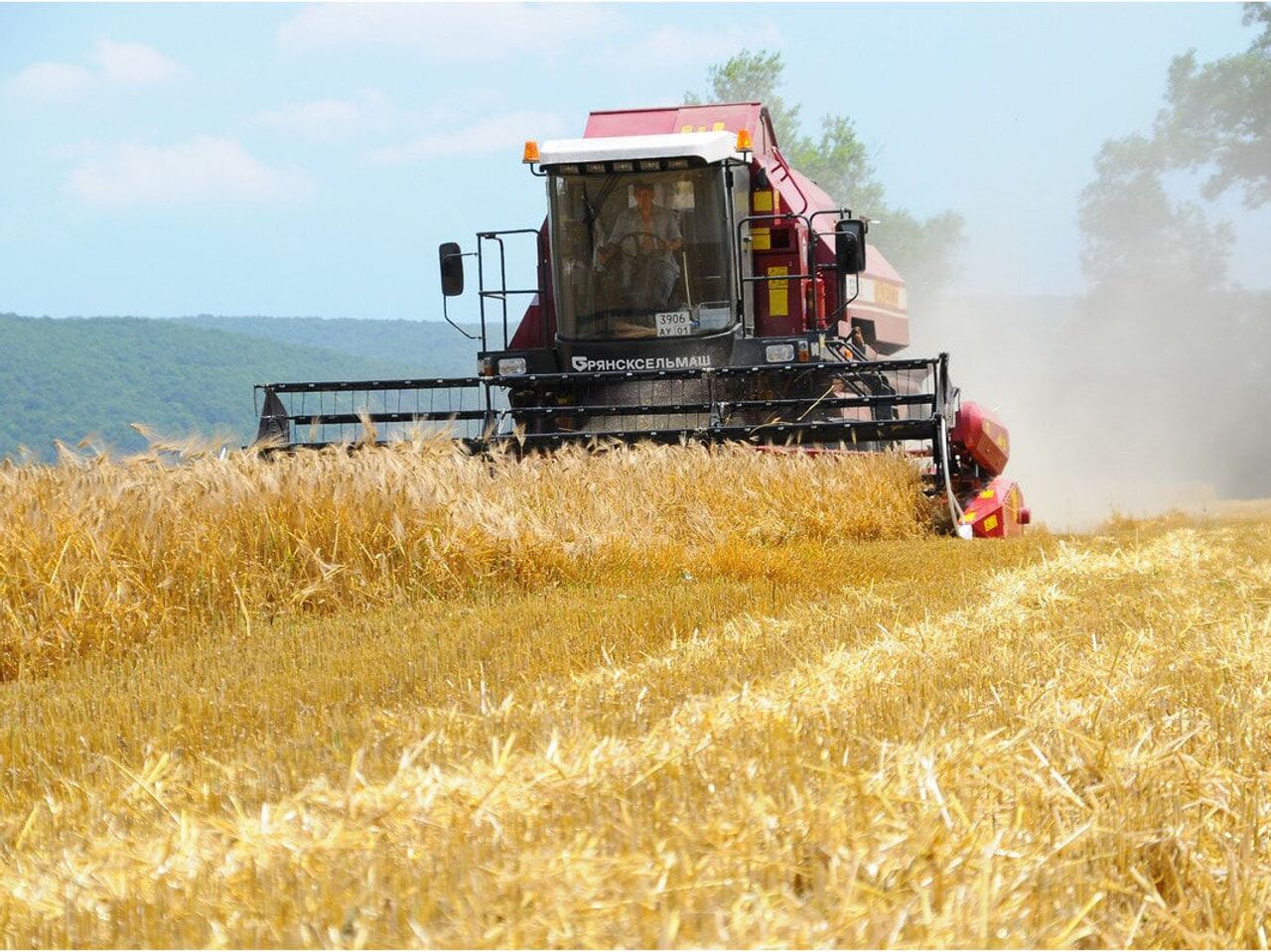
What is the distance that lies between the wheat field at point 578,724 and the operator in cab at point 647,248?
132 inches

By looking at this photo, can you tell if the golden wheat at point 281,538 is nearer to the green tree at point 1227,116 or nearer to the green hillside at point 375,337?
the green tree at point 1227,116

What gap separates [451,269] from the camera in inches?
439

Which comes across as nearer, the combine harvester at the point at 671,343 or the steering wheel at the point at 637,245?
the combine harvester at the point at 671,343

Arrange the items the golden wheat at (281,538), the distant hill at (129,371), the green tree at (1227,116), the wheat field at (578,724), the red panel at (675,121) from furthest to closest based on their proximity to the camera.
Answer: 1. the distant hill at (129,371)
2. the green tree at (1227,116)
3. the red panel at (675,121)
4. the golden wheat at (281,538)
5. the wheat field at (578,724)

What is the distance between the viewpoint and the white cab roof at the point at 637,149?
1080 cm

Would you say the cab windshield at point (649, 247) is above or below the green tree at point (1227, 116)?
below

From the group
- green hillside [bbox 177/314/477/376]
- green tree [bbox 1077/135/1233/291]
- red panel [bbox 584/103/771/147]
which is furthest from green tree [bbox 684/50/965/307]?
green hillside [bbox 177/314/477/376]

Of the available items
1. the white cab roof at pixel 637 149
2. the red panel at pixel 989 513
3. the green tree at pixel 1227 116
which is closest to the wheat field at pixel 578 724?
the red panel at pixel 989 513

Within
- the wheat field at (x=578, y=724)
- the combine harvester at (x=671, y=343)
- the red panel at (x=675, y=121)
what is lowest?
the wheat field at (x=578, y=724)

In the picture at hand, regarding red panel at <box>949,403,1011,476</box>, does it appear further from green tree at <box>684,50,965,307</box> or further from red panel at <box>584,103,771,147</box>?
green tree at <box>684,50,965,307</box>

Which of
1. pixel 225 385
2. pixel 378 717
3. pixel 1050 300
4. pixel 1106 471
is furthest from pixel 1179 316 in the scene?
pixel 225 385

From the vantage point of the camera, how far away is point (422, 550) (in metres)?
6.70

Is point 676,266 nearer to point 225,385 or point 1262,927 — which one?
point 1262,927

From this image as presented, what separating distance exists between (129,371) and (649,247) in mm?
56931
